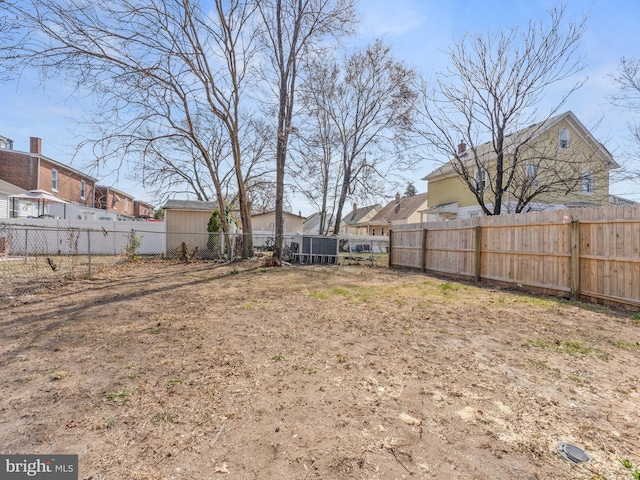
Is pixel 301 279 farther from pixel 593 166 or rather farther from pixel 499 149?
pixel 593 166

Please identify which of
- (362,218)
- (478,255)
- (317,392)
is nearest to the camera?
(317,392)

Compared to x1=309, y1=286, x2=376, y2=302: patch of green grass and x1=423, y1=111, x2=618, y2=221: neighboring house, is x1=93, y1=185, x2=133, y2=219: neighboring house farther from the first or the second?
x1=423, y1=111, x2=618, y2=221: neighboring house

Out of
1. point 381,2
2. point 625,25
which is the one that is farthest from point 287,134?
point 625,25

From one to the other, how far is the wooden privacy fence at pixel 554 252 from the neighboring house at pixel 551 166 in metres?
3.48

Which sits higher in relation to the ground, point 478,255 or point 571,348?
point 478,255

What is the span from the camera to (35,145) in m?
21.2

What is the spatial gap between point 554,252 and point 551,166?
6.83 m

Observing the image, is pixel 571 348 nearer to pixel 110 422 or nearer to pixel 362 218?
pixel 110 422

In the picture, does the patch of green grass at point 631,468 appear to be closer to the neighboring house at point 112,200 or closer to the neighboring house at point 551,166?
the neighboring house at point 551,166

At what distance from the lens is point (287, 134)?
1265 centimetres

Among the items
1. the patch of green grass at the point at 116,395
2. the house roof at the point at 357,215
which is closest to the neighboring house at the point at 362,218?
the house roof at the point at 357,215

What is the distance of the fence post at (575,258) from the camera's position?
6537 millimetres

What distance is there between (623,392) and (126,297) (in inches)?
283

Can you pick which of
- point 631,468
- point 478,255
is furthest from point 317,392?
point 478,255
